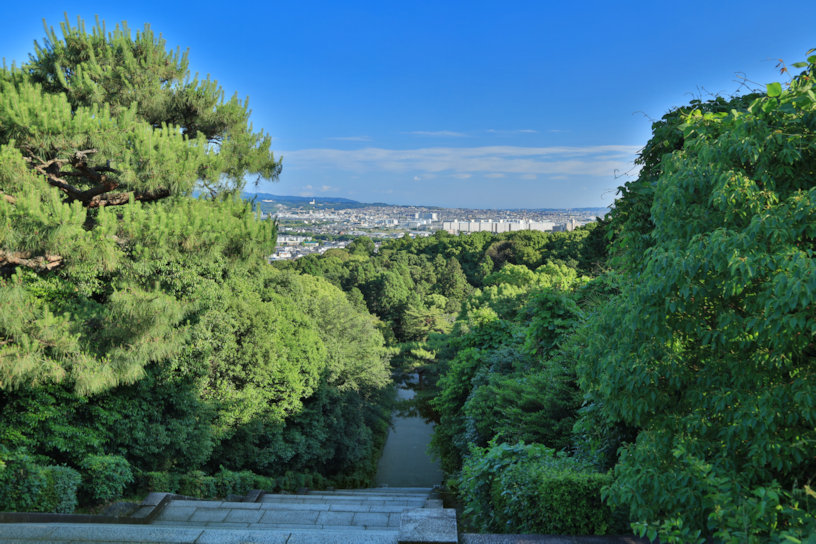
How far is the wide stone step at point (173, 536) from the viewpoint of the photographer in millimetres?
4605

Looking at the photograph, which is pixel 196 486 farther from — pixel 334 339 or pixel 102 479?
pixel 334 339

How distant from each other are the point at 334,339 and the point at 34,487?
12.3 metres

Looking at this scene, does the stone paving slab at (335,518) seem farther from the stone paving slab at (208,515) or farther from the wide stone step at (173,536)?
the wide stone step at (173,536)

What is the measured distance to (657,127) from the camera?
6387mm

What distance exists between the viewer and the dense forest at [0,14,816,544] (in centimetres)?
314

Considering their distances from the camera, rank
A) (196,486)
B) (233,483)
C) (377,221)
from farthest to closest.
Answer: (377,221)
(233,483)
(196,486)

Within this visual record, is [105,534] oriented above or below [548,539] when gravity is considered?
below

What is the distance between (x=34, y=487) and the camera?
6.09m

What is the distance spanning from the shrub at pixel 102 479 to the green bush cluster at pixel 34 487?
35 cm

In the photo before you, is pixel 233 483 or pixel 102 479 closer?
pixel 102 479

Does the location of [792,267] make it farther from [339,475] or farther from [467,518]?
[339,475]

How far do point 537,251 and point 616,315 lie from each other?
147 ft

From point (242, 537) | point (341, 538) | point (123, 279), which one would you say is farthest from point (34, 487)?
point (341, 538)

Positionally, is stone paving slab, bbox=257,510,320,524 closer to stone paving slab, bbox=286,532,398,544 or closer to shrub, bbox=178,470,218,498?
stone paving slab, bbox=286,532,398,544
